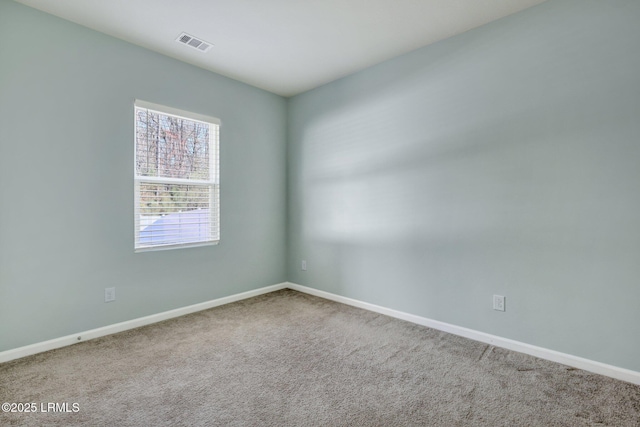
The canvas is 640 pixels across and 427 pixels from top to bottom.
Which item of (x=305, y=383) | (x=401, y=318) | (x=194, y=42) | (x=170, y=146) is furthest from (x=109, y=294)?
(x=401, y=318)

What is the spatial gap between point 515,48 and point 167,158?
3.24 m

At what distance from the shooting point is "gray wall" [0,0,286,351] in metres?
2.20

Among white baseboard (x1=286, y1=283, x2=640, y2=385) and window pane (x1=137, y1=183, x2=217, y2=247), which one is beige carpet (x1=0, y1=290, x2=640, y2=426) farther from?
window pane (x1=137, y1=183, x2=217, y2=247)

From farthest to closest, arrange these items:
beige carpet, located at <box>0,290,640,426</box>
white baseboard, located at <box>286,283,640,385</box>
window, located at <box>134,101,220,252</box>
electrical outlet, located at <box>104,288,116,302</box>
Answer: window, located at <box>134,101,220,252</box>
electrical outlet, located at <box>104,288,116,302</box>
white baseboard, located at <box>286,283,640,385</box>
beige carpet, located at <box>0,290,640,426</box>

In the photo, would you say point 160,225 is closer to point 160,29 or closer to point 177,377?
point 177,377

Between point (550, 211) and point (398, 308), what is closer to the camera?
point (550, 211)

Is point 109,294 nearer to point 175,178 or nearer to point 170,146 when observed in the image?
point 175,178

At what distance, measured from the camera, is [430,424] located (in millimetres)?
1555

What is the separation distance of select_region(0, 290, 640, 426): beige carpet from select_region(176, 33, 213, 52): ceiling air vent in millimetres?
2632

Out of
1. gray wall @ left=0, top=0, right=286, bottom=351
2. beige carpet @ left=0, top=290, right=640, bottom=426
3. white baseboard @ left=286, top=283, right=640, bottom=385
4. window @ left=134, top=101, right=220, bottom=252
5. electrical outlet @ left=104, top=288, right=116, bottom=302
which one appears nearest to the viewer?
beige carpet @ left=0, top=290, right=640, bottom=426

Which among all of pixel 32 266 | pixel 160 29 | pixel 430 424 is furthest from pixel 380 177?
pixel 32 266

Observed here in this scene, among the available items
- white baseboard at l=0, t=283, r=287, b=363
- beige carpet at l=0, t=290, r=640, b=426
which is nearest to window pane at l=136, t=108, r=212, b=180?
white baseboard at l=0, t=283, r=287, b=363

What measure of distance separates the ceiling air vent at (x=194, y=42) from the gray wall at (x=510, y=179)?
4.91 ft

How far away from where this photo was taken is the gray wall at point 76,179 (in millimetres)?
2203
